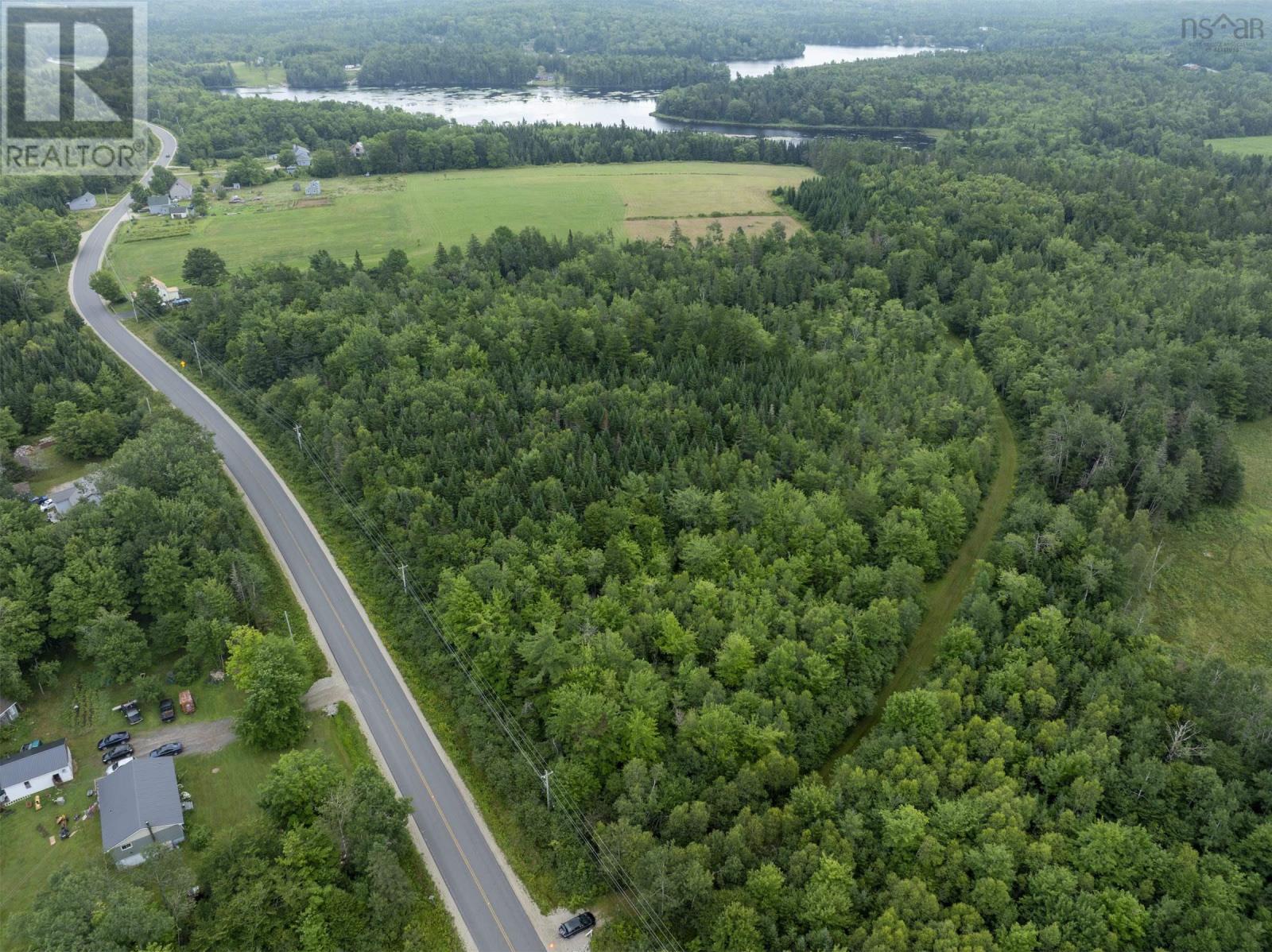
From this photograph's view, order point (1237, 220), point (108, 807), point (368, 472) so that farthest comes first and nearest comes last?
point (1237, 220) → point (368, 472) → point (108, 807)

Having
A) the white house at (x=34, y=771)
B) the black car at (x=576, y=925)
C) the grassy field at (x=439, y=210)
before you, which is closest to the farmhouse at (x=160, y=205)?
the grassy field at (x=439, y=210)

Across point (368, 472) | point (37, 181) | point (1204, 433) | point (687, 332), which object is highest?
point (37, 181)

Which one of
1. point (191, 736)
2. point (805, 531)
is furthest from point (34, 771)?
point (805, 531)

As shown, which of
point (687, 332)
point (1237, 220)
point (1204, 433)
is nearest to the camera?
point (1204, 433)

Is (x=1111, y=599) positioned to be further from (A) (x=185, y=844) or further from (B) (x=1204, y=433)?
(A) (x=185, y=844)

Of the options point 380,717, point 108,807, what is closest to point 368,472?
point 380,717

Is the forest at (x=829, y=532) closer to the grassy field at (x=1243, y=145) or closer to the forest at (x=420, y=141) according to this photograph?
the grassy field at (x=1243, y=145)

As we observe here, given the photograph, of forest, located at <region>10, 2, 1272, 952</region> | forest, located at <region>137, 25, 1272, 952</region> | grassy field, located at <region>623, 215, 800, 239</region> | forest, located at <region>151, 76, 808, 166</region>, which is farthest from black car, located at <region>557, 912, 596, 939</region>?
forest, located at <region>151, 76, 808, 166</region>

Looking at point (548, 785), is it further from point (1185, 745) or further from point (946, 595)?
point (1185, 745)
